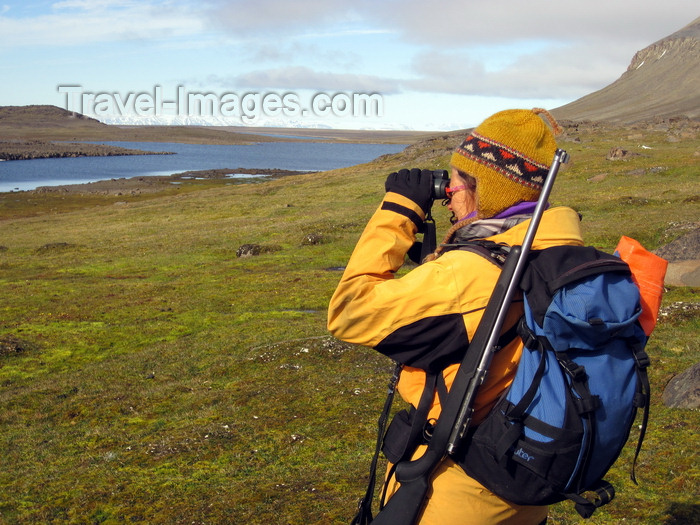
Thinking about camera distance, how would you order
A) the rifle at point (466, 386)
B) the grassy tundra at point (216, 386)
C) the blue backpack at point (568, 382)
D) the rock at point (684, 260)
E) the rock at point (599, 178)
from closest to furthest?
the blue backpack at point (568, 382) < the rifle at point (466, 386) < the grassy tundra at point (216, 386) < the rock at point (684, 260) < the rock at point (599, 178)

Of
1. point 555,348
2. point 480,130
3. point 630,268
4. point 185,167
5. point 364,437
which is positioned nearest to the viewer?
point 555,348

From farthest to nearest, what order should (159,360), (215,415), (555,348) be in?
(159,360), (215,415), (555,348)

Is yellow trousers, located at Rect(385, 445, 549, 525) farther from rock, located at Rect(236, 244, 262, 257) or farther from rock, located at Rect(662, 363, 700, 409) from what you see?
rock, located at Rect(236, 244, 262, 257)

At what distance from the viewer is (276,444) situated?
438 inches

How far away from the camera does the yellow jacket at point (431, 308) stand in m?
3.57

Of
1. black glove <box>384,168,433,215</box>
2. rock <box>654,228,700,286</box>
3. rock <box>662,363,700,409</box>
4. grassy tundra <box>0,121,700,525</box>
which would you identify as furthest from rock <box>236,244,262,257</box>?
black glove <box>384,168,433,215</box>

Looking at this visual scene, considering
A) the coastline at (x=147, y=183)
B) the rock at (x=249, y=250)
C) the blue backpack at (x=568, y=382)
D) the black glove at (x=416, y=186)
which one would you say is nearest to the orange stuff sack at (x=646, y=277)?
the blue backpack at (x=568, y=382)

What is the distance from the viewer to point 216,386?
49.5 ft

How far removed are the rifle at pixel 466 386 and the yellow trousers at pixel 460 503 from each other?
7 cm

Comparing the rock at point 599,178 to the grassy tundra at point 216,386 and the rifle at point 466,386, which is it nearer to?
the grassy tundra at point 216,386

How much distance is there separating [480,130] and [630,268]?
3.86 ft

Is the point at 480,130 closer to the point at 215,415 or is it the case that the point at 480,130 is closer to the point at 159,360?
the point at 215,415

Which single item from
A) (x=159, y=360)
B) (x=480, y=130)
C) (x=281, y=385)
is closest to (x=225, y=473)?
(x=281, y=385)

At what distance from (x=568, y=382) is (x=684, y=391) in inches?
351
